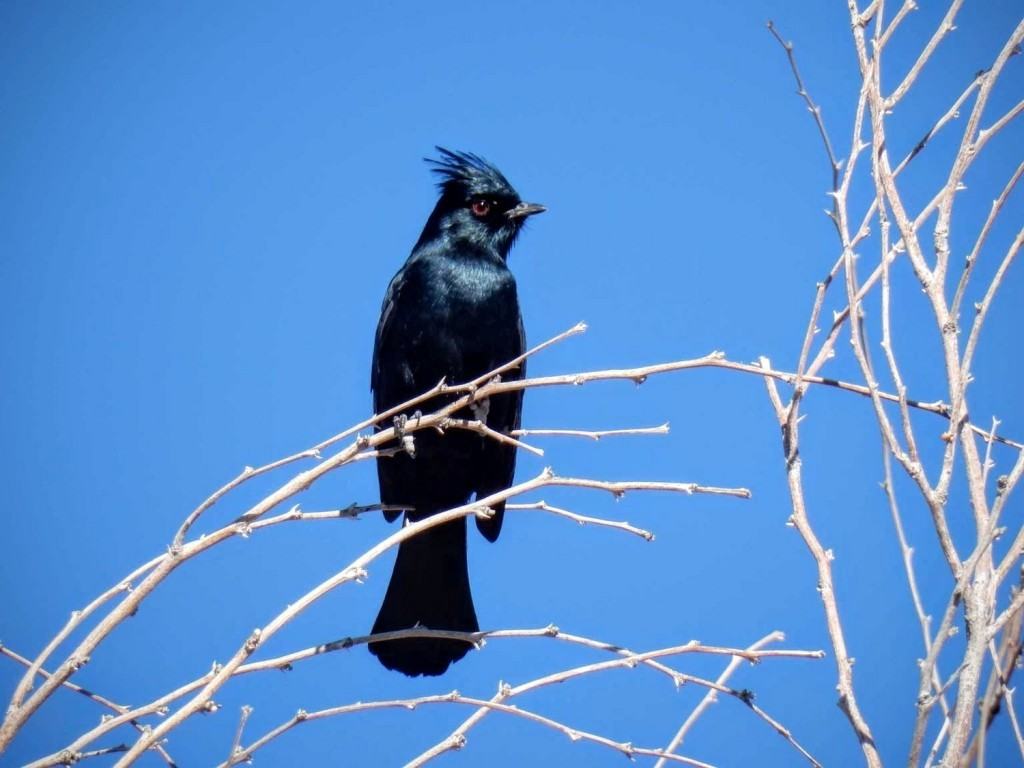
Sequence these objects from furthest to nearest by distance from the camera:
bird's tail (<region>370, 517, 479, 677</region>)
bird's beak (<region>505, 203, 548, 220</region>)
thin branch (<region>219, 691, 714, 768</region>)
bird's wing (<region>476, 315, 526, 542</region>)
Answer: bird's beak (<region>505, 203, 548, 220</region>) < bird's wing (<region>476, 315, 526, 542</region>) < bird's tail (<region>370, 517, 479, 677</region>) < thin branch (<region>219, 691, 714, 768</region>)

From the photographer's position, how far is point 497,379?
4754mm

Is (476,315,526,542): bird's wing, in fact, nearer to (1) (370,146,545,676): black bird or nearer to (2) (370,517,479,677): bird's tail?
(1) (370,146,545,676): black bird

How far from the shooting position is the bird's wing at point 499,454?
206 inches

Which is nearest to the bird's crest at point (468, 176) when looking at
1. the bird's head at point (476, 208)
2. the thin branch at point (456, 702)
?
the bird's head at point (476, 208)

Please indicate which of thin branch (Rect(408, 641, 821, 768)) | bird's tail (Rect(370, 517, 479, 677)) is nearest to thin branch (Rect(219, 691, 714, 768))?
thin branch (Rect(408, 641, 821, 768))

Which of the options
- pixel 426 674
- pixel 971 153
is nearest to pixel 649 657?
pixel 971 153

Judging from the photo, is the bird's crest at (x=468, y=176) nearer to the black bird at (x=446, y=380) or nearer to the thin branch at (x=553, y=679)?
the black bird at (x=446, y=380)

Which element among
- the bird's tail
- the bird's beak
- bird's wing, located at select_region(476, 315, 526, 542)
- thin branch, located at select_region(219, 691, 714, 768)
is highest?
the bird's beak

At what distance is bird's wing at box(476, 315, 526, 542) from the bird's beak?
23.2 inches

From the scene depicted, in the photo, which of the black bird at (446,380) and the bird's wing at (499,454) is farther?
the bird's wing at (499,454)

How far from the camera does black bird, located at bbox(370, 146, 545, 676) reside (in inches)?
193

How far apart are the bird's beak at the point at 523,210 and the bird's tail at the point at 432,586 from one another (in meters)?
1.58

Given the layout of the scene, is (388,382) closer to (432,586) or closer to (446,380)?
(446,380)

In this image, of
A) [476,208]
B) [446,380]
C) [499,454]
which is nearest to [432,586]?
[499,454]
